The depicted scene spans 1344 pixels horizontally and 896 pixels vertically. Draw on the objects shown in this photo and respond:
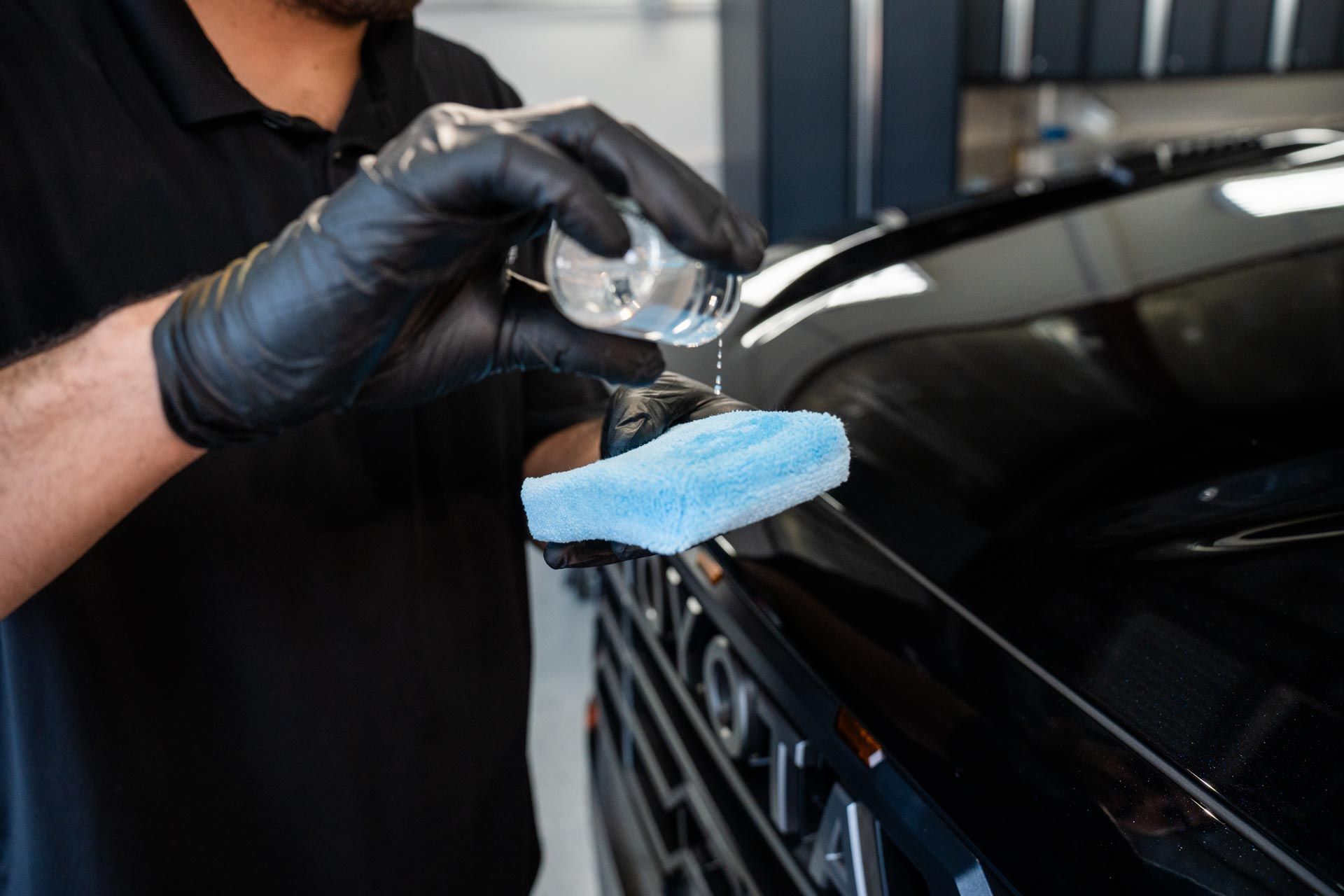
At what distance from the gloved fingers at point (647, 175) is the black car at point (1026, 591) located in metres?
0.30

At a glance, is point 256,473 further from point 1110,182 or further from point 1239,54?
point 1239,54

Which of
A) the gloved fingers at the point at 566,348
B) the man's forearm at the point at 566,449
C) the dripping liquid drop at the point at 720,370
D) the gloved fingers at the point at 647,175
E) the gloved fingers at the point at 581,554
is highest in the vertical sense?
the gloved fingers at the point at 647,175

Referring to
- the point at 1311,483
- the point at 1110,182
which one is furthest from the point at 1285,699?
the point at 1110,182

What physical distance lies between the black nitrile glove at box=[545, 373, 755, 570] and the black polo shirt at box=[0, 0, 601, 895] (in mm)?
264

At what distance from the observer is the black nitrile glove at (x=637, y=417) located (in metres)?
0.55

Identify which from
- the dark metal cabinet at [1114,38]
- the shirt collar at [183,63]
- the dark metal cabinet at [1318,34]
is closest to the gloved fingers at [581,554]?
the shirt collar at [183,63]

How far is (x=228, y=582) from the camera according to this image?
0.71m

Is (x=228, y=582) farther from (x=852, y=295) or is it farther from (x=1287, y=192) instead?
(x=1287, y=192)

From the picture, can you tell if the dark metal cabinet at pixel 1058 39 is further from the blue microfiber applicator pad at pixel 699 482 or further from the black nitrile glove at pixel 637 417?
the blue microfiber applicator pad at pixel 699 482

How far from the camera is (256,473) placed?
0.72 m

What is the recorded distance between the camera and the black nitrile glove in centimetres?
55

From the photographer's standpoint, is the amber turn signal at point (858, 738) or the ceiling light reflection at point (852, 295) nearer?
the amber turn signal at point (858, 738)

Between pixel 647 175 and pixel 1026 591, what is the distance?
1.20 ft

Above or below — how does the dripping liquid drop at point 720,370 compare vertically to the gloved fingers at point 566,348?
below
